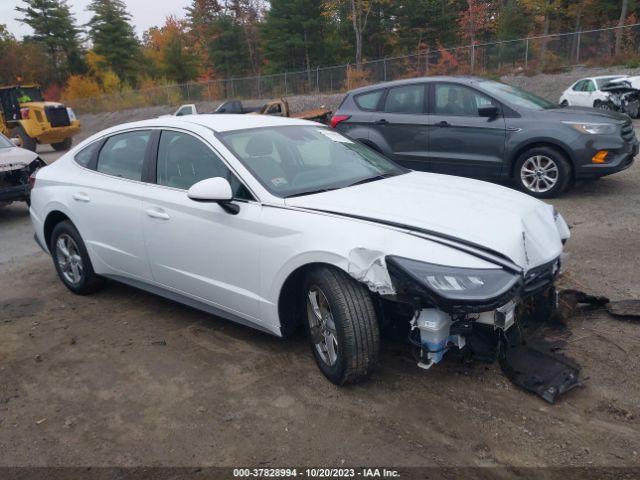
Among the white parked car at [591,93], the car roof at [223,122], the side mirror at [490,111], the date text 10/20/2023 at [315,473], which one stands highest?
the car roof at [223,122]

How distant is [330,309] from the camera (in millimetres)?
3184

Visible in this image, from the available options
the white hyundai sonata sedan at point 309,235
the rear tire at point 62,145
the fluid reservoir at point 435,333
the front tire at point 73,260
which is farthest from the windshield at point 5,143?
the rear tire at point 62,145

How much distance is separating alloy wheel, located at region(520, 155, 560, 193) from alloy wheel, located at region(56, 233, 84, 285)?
5.77 meters

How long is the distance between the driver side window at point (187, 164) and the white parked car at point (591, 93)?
1781 centimetres

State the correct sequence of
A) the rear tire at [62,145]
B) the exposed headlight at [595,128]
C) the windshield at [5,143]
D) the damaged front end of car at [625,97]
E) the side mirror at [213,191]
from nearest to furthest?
the side mirror at [213,191] → the exposed headlight at [595,128] → the windshield at [5,143] → the damaged front end of car at [625,97] → the rear tire at [62,145]

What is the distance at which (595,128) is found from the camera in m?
7.38

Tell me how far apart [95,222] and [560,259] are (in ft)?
11.9

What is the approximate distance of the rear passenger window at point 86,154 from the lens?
509cm

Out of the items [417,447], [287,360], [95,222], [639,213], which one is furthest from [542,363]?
[639,213]

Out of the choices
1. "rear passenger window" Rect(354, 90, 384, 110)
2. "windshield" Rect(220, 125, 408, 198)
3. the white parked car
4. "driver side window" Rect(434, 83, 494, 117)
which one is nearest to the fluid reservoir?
"windshield" Rect(220, 125, 408, 198)

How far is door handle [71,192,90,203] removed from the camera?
4828 millimetres

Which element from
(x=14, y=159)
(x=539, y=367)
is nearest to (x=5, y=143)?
(x=14, y=159)

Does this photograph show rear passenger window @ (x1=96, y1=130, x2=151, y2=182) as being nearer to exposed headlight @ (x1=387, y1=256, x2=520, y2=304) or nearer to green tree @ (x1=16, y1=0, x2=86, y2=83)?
exposed headlight @ (x1=387, y1=256, x2=520, y2=304)

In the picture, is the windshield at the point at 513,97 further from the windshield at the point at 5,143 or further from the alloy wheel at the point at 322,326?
the windshield at the point at 5,143
